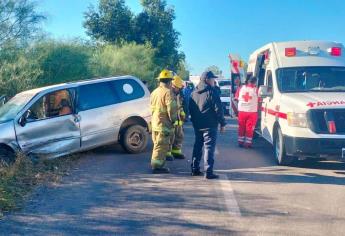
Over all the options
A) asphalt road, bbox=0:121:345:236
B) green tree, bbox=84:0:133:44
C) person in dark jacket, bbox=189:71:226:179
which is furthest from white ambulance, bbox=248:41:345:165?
green tree, bbox=84:0:133:44

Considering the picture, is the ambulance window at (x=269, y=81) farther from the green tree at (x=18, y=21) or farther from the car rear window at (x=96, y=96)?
the green tree at (x=18, y=21)

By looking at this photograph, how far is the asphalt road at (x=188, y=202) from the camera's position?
5621 millimetres

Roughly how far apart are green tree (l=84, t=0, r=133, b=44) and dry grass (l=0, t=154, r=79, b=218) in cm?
2188

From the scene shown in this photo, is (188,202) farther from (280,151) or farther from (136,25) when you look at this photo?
(136,25)

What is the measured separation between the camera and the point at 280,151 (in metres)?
9.25

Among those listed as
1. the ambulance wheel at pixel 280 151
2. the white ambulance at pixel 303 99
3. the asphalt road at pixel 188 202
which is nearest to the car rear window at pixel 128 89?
the asphalt road at pixel 188 202

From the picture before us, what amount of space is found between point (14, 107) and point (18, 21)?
7.83 m

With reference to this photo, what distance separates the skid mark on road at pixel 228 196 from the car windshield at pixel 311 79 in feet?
9.07

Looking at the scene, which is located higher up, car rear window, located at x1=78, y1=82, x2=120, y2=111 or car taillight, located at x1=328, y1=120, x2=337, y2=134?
car rear window, located at x1=78, y1=82, x2=120, y2=111

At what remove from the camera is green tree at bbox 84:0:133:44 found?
100 ft

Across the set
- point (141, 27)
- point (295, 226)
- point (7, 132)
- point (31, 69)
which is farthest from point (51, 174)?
point (141, 27)

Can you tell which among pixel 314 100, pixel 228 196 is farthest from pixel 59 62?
pixel 228 196

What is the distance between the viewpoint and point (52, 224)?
579 centimetres

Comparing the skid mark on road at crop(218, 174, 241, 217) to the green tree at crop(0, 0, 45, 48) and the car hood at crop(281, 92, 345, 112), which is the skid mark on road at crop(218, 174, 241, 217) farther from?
the green tree at crop(0, 0, 45, 48)
